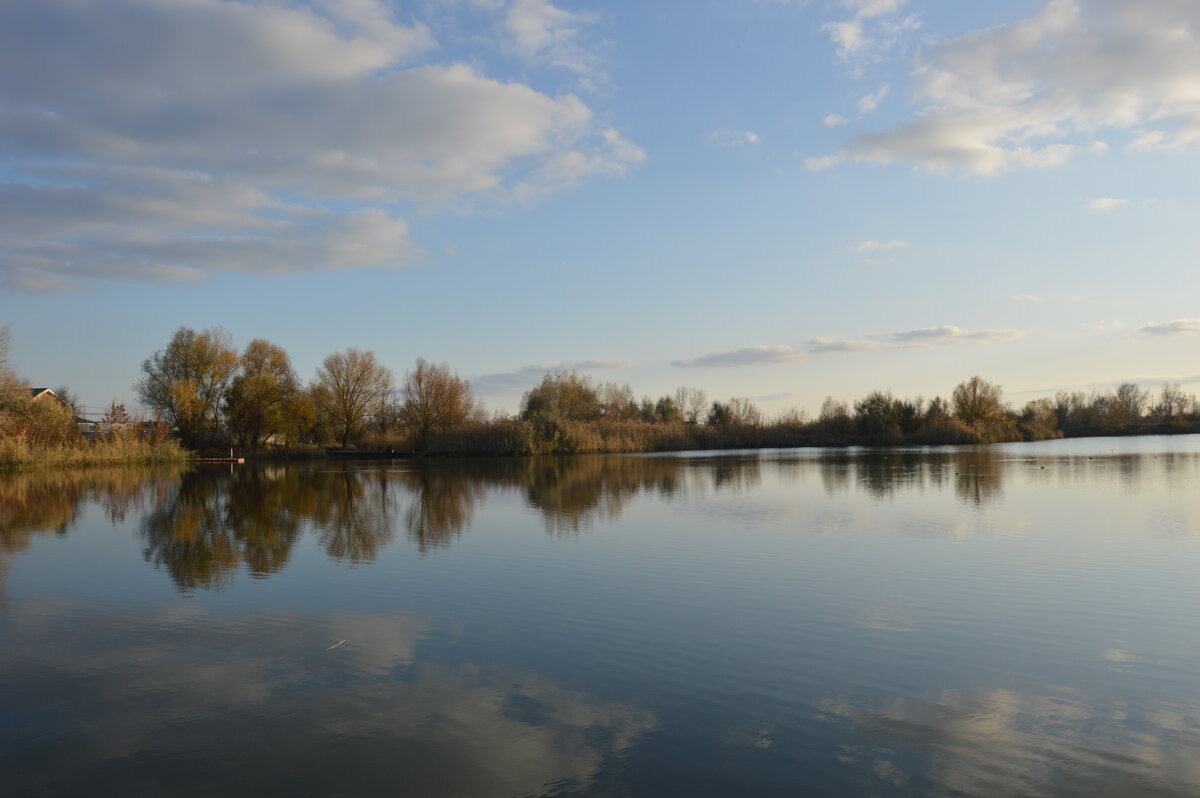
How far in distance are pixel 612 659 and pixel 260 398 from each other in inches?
1903

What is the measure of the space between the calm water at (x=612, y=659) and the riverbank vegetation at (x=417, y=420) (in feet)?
103

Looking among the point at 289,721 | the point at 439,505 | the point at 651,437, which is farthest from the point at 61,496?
the point at 651,437

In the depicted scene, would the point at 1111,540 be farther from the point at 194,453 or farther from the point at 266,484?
the point at 194,453

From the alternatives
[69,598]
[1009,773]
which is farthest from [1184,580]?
[69,598]

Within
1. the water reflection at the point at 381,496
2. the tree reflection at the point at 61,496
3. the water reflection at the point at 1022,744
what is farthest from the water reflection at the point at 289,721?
the tree reflection at the point at 61,496

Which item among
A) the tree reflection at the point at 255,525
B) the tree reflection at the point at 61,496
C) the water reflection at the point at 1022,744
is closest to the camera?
the water reflection at the point at 1022,744

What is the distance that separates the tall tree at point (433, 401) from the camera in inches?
2100

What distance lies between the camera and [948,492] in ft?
58.2

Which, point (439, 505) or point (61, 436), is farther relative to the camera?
point (61, 436)

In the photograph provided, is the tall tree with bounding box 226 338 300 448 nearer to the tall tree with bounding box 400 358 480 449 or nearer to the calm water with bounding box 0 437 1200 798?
→ the tall tree with bounding box 400 358 480 449

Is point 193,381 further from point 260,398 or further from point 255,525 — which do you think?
point 255,525

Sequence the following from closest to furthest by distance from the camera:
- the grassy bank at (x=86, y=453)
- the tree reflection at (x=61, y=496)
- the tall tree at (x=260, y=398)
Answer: the tree reflection at (x=61, y=496), the grassy bank at (x=86, y=453), the tall tree at (x=260, y=398)

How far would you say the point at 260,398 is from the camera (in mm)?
49094

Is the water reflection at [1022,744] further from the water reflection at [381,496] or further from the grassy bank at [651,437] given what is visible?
the grassy bank at [651,437]
